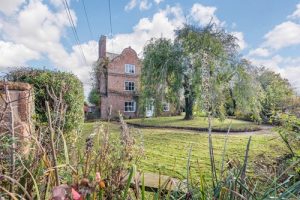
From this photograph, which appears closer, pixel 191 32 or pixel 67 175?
pixel 67 175

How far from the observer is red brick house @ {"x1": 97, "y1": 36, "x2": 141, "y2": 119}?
2655cm

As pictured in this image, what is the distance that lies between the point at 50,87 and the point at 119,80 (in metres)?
21.3

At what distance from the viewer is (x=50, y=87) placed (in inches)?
232

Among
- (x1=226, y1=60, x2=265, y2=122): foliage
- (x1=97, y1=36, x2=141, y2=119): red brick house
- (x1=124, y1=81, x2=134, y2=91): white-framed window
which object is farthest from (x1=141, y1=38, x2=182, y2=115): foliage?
(x1=124, y1=81, x2=134, y2=91): white-framed window

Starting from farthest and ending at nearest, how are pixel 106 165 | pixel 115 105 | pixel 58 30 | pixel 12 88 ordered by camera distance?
pixel 115 105, pixel 58 30, pixel 12 88, pixel 106 165

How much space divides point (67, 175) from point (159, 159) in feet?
15.5

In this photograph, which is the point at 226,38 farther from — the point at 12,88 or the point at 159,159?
the point at 12,88

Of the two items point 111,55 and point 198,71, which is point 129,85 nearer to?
point 111,55

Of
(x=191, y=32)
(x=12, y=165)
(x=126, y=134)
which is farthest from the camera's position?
(x=191, y=32)

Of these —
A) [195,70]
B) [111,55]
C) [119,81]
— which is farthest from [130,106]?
[195,70]

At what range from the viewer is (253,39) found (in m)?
6.67

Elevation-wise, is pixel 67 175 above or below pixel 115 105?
below

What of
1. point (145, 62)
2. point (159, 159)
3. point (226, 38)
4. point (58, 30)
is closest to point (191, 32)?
point (226, 38)

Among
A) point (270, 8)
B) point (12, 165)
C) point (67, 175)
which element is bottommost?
point (67, 175)
